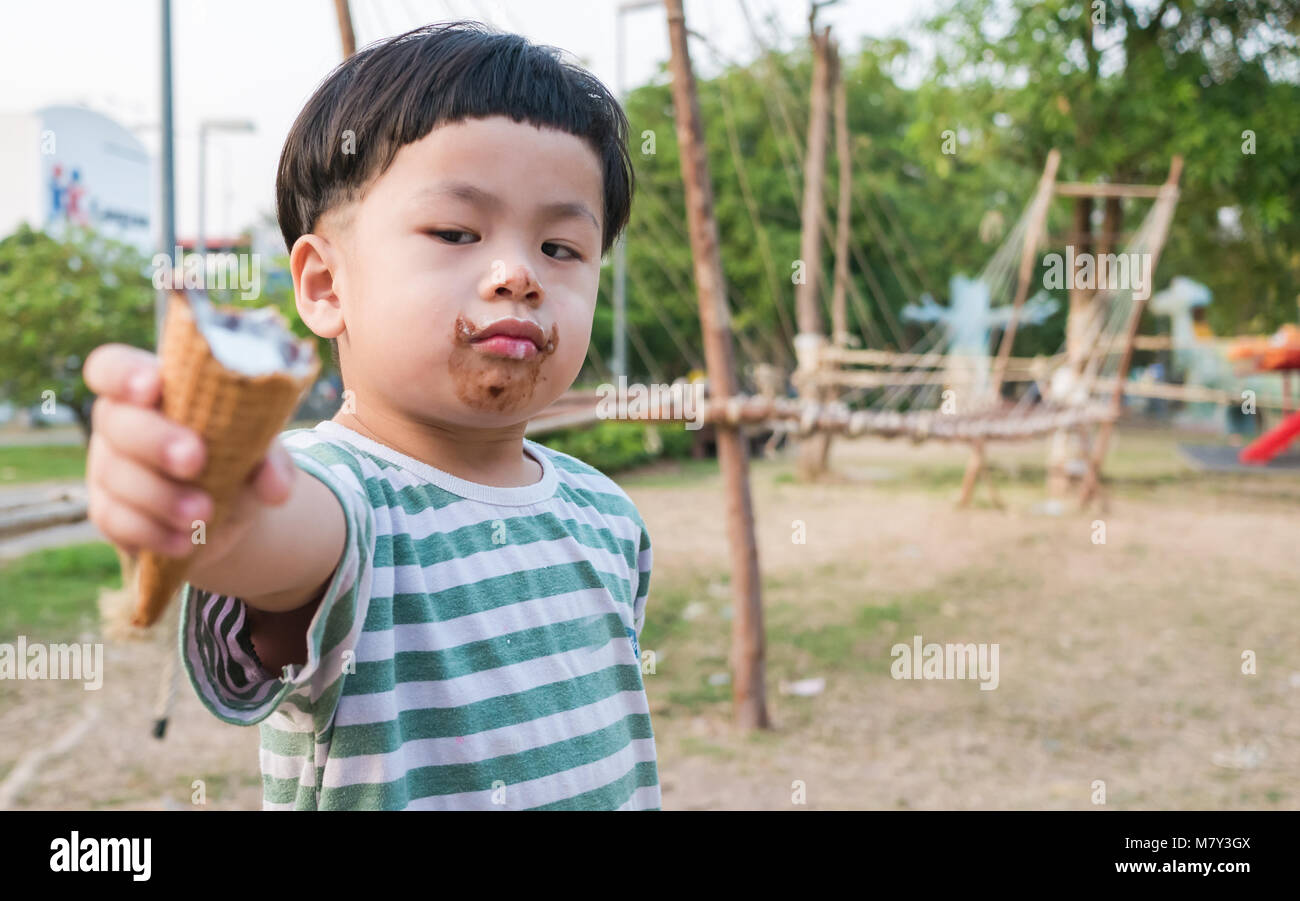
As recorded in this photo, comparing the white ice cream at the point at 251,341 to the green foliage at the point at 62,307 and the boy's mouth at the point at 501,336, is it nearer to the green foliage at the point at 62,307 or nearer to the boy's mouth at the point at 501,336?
the boy's mouth at the point at 501,336

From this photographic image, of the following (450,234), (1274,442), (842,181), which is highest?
(842,181)

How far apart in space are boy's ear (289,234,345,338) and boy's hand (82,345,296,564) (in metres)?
0.43

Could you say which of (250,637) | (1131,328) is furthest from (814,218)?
(250,637)

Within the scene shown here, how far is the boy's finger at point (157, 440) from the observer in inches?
20.1

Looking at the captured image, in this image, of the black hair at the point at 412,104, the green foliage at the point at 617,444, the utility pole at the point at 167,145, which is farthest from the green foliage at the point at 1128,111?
the black hair at the point at 412,104

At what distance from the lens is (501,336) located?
88 centimetres

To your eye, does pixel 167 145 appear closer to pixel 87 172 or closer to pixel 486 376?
pixel 486 376

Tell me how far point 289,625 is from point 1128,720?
4.46m

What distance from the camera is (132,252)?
456 inches

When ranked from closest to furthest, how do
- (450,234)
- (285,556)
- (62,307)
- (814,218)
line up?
1. (285,556)
2. (450,234)
3. (814,218)
4. (62,307)

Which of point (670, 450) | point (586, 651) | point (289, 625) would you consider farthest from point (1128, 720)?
point (670, 450)

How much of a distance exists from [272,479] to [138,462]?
0.22 feet

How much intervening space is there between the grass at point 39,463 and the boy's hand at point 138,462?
31.4 ft

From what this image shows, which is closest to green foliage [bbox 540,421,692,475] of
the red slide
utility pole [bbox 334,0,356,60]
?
the red slide
